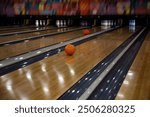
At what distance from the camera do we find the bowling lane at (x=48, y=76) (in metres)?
1.89

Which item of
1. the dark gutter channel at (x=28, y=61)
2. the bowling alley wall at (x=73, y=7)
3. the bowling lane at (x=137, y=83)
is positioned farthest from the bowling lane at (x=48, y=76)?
the bowling alley wall at (x=73, y=7)

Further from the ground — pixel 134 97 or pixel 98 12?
pixel 98 12

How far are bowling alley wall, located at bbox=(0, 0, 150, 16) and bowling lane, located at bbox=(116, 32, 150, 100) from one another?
5.43 metres

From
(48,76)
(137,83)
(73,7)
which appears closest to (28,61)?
(48,76)

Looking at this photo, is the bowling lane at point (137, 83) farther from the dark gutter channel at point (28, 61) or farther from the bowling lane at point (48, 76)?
the dark gutter channel at point (28, 61)

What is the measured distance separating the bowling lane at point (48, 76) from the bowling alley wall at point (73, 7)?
524 centimetres

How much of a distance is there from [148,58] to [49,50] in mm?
1501

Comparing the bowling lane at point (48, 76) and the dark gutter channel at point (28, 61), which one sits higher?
the dark gutter channel at point (28, 61)

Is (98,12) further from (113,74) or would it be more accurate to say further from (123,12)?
(113,74)

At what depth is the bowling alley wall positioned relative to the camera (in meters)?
8.07

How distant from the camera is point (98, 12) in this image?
8.58 meters

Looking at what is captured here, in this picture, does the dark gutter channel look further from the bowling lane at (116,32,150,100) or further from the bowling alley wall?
the bowling alley wall

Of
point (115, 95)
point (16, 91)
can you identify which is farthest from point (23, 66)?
point (115, 95)

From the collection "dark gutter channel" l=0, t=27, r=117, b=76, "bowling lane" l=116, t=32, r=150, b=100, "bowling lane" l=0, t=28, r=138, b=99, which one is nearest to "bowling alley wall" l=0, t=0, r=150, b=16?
"dark gutter channel" l=0, t=27, r=117, b=76
